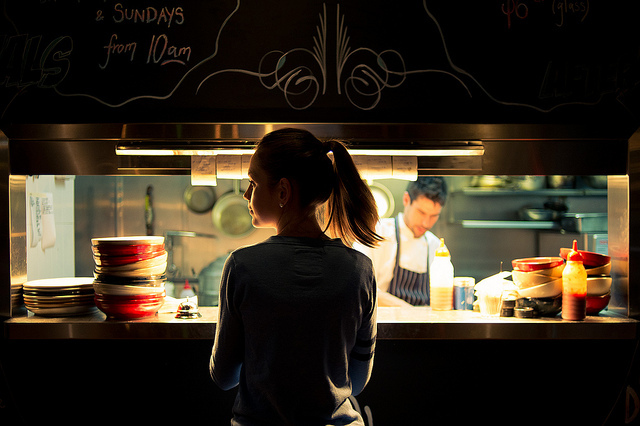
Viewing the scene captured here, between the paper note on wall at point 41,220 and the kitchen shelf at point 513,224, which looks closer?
the paper note on wall at point 41,220

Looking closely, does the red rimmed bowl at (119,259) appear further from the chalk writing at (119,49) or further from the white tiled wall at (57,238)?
the chalk writing at (119,49)

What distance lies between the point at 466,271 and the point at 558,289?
3.24 metres

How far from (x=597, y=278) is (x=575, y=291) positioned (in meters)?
0.16

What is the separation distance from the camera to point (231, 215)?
491 centimetres

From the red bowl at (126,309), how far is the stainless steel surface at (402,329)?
0.03 m

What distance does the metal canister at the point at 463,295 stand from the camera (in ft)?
7.98

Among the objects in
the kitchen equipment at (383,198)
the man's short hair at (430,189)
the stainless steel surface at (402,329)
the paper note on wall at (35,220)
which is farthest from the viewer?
the kitchen equipment at (383,198)

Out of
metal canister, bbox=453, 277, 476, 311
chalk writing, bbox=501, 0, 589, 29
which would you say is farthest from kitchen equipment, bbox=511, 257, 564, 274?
chalk writing, bbox=501, 0, 589, 29

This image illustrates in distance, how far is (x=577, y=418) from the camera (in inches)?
91.7

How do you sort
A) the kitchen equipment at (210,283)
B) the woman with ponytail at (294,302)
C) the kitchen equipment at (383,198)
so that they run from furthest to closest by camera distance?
1. the kitchen equipment at (210,283)
2. the kitchen equipment at (383,198)
3. the woman with ponytail at (294,302)

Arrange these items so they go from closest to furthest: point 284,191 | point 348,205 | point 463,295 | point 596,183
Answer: point 284,191 < point 348,205 < point 463,295 < point 596,183

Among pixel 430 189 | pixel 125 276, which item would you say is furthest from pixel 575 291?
pixel 125 276

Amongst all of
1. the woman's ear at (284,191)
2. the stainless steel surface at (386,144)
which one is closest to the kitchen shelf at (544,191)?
the stainless steel surface at (386,144)

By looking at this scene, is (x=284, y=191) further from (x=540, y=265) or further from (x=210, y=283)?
(x=210, y=283)
